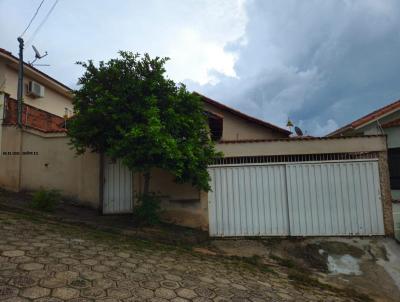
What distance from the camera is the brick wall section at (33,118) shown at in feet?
32.9

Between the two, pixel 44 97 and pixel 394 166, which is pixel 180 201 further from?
pixel 44 97

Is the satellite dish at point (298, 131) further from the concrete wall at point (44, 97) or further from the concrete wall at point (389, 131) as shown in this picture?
the concrete wall at point (44, 97)

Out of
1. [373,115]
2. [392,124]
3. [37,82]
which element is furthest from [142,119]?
[392,124]

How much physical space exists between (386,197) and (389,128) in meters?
4.81

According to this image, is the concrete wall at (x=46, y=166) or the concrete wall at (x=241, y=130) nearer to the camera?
the concrete wall at (x=46, y=166)

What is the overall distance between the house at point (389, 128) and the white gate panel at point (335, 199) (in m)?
3.78

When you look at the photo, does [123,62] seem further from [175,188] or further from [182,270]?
[182,270]

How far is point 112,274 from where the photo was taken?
13.0ft

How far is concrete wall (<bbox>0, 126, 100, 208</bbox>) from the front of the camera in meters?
8.96

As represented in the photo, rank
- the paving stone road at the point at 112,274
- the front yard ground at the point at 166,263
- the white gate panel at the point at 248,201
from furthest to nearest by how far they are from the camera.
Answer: the white gate panel at the point at 248,201, the front yard ground at the point at 166,263, the paving stone road at the point at 112,274

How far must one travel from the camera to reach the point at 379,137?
7.68 metres

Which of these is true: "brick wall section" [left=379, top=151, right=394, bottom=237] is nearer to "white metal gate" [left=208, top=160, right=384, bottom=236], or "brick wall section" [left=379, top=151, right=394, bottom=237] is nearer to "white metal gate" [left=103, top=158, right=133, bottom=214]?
"white metal gate" [left=208, top=160, right=384, bottom=236]

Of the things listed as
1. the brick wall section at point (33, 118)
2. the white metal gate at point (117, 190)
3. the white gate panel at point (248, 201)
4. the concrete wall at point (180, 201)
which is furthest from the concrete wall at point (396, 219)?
the brick wall section at point (33, 118)

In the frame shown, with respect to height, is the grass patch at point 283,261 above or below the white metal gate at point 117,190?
below
